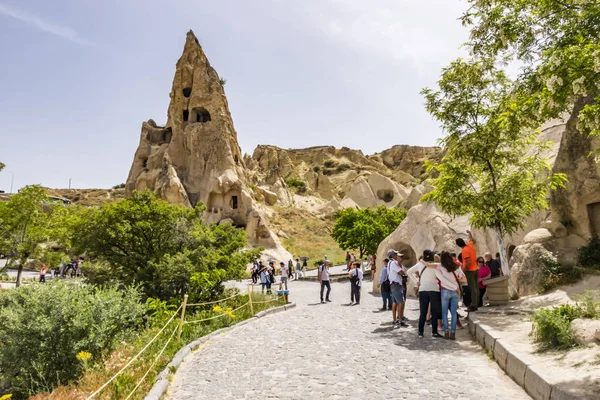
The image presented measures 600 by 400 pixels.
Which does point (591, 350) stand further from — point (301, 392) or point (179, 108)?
point (179, 108)

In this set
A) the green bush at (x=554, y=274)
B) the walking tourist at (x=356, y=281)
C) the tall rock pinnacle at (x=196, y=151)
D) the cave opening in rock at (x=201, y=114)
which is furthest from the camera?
the cave opening in rock at (x=201, y=114)

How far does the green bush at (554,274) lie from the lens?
37.5ft

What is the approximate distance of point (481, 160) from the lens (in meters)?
11.6

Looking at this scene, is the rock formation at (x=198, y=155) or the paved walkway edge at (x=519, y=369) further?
the rock formation at (x=198, y=155)

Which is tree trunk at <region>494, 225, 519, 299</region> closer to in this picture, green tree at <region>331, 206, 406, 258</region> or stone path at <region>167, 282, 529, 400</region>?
stone path at <region>167, 282, 529, 400</region>

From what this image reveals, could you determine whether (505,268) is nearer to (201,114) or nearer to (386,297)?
(386,297)

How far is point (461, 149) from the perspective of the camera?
37.7ft

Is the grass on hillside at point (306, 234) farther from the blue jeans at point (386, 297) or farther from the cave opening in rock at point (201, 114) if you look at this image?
the blue jeans at point (386, 297)

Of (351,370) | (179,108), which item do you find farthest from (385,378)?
(179,108)

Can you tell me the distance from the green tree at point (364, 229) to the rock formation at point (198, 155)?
7586 millimetres

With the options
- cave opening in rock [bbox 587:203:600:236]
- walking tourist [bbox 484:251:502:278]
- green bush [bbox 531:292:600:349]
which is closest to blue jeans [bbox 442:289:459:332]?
green bush [bbox 531:292:600:349]

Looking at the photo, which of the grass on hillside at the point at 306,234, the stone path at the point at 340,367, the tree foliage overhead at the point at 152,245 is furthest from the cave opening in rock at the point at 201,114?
the stone path at the point at 340,367

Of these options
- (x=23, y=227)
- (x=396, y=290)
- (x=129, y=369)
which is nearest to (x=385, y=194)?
(x=23, y=227)

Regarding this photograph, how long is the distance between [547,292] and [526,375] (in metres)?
7.13
